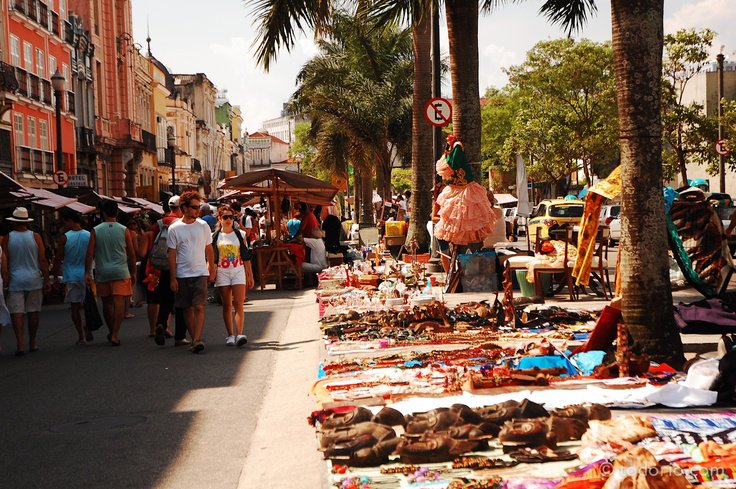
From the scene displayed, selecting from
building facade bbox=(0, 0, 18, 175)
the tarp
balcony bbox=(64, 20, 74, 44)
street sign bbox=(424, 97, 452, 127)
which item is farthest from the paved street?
balcony bbox=(64, 20, 74, 44)

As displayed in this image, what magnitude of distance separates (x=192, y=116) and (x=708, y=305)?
86116 millimetres

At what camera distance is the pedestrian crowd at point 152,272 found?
37.0 ft

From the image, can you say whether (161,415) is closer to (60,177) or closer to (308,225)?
(308,225)

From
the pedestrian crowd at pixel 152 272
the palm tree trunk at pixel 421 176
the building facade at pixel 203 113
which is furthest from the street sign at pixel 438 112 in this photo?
the building facade at pixel 203 113

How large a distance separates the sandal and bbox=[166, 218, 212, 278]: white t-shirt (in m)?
6.61

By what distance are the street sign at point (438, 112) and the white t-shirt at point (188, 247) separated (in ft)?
22.8

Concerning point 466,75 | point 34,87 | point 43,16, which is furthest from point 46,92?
point 466,75

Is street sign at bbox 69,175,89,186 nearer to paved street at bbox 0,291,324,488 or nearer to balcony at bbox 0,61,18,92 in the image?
balcony at bbox 0,61,18,92

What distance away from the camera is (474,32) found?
1589cm

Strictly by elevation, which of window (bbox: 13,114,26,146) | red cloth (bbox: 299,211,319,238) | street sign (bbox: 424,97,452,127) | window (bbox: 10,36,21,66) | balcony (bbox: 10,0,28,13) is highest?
balcony (bbox: 10,0,28,13)

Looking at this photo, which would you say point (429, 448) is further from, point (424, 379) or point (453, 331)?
point (453, 331)

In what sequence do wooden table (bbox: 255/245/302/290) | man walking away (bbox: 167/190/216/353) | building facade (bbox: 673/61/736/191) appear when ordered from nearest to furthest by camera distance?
1. man walking away (bbox: 167/190/216/353)
2. wooden table (bbox: 255/245/302/290)
3. building facade (bbox: 673/61/736/191)

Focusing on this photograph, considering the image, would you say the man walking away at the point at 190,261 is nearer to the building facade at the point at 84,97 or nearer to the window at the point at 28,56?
the window at the point at 28,56

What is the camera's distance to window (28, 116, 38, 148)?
127ft
